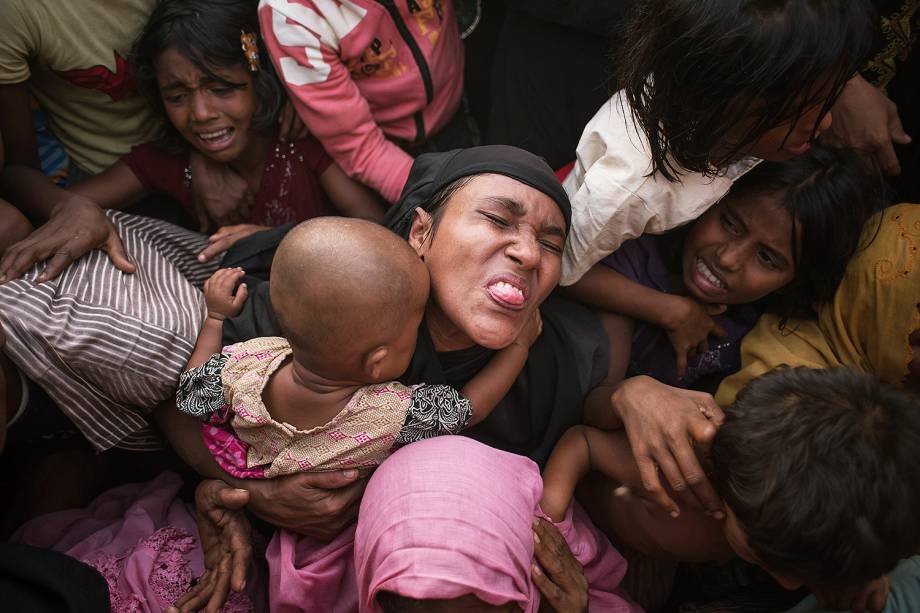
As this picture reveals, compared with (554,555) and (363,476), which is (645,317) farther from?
(363,476)

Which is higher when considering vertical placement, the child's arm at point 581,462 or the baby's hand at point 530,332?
the baby's hand at point 530,332

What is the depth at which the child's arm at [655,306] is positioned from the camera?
2.20 metres

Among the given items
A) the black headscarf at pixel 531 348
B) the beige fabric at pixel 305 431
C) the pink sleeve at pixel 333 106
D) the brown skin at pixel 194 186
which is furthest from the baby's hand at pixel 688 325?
the brown skin at pixel 194 186

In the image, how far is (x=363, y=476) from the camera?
1872 mm

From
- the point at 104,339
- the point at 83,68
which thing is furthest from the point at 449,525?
the point at 83,68

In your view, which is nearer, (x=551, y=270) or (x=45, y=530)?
(x=551, y=270)

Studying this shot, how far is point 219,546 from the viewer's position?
1.93 meters

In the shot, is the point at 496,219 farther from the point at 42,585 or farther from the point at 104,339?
the point at 42,585

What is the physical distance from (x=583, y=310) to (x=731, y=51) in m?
0.95

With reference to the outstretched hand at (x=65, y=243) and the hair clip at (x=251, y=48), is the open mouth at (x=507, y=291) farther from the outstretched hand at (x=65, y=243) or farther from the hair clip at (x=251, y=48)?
the hair clip at (x=251, y=48)

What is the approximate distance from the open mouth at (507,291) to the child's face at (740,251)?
75cm

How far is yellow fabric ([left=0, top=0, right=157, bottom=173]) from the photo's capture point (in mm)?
2238

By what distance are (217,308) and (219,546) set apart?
2.28 feet

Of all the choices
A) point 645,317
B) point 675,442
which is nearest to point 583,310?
point 645,317
